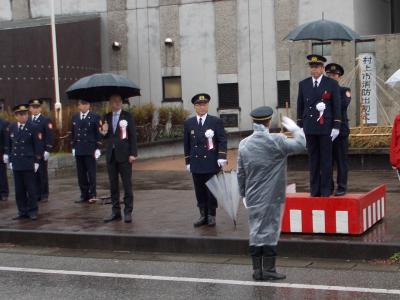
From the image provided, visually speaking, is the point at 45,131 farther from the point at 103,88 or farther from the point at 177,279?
the point at 177,279

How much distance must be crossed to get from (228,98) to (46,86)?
22.7 ft

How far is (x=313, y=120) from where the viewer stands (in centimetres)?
1030

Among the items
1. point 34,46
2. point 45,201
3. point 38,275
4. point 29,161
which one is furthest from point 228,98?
point 38,275

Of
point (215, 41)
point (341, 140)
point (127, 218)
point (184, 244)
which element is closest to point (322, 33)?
point (341, 140)

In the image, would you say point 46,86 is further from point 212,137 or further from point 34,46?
point 212,137

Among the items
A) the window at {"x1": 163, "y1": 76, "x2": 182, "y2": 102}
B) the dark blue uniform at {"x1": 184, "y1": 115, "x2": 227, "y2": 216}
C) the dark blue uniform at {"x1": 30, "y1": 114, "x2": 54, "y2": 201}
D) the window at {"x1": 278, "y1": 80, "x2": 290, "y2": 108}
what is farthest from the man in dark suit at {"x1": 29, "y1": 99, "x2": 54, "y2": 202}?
the window at {"x1": 163, "y1": 76, "x2": 182, "y2": 102}

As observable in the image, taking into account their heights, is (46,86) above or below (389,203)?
above

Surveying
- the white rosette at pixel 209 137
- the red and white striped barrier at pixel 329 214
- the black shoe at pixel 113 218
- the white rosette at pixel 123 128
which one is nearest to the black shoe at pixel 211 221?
the white rosette at pixel 209 137

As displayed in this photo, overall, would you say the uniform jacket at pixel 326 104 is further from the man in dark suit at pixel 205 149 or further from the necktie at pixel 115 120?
the necktie at pixel 115 120

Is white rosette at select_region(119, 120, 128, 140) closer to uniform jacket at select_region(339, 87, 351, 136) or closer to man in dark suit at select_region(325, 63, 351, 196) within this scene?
man in dark suit at select_region(325, 63, 351, 196)

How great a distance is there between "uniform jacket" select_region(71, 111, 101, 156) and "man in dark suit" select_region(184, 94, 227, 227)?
3583mm

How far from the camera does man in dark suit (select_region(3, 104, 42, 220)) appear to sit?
12.2 m

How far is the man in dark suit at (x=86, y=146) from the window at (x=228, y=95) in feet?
48.7

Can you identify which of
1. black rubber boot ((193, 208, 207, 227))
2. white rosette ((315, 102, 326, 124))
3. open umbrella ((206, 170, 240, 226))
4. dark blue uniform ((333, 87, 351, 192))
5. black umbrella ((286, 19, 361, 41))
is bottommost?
black rubber boot ((193, 208, 207, 227))
